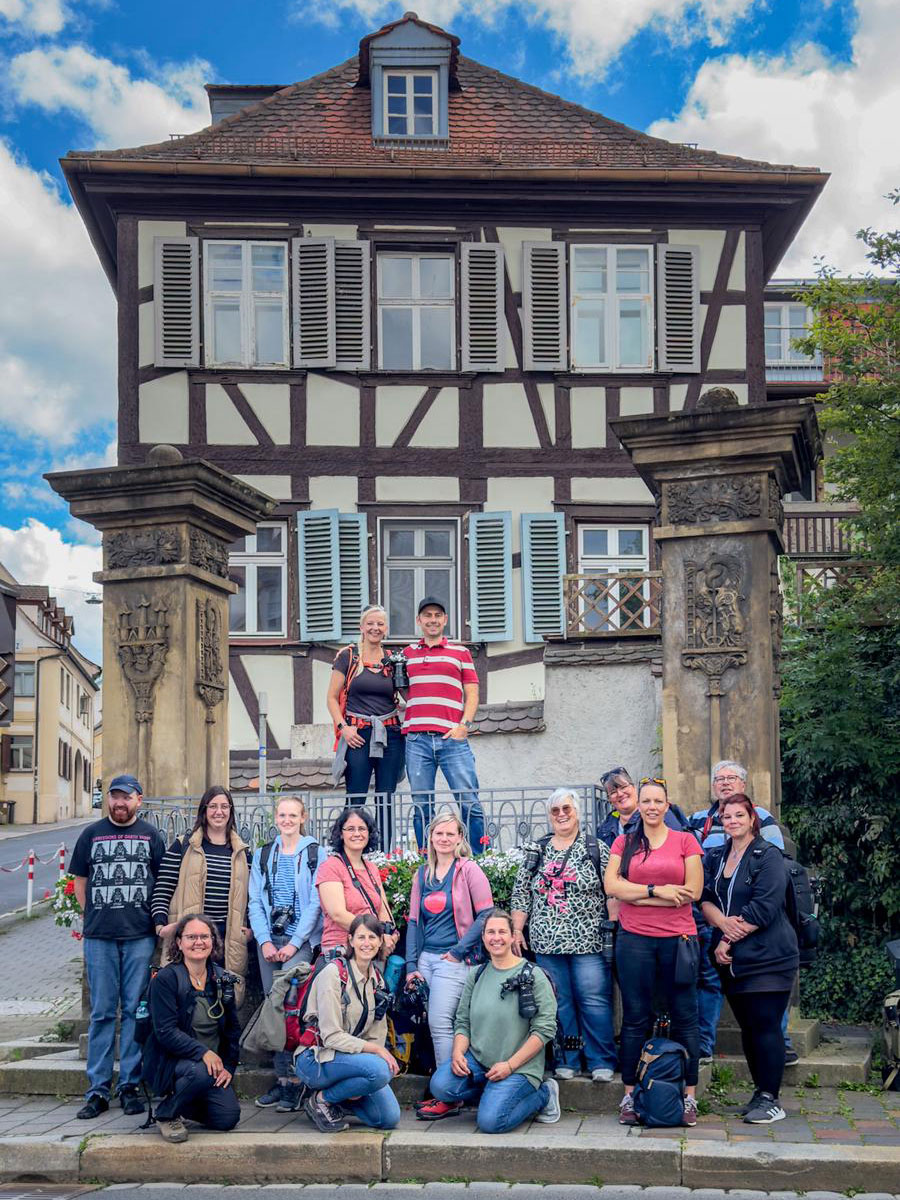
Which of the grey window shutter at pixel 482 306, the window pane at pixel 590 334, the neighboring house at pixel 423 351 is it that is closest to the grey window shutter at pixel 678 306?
the neighboring house at pixel 423 351

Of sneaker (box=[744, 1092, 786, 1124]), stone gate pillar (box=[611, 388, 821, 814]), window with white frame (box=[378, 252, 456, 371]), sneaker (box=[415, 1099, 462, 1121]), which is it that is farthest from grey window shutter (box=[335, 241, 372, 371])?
sneaker (box=[744, 1092, 786, 1124])

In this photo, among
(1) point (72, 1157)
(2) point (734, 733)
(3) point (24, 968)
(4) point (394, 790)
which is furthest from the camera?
(3) point (24, 968)

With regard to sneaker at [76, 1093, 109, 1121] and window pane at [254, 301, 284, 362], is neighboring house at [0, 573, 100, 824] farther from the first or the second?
sneaker at [76, 1093, 109, 1121]

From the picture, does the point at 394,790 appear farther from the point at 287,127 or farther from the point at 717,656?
the point at 287,127

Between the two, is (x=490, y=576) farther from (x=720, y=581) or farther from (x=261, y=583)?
(x=720, y=581)

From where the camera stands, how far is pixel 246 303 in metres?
19.6

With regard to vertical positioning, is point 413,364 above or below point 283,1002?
above

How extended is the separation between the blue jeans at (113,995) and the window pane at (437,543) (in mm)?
11093

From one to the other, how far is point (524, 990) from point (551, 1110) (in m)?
0.62

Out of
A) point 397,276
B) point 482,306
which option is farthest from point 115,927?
point 397,276

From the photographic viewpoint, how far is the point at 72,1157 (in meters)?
7.69

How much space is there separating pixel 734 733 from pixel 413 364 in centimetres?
1100

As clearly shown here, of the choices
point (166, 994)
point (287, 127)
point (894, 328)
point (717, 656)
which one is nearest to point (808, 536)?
point (894, 328)

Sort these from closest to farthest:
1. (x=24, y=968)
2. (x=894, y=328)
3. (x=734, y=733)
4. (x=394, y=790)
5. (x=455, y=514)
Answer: (x=734, y=733) < (x=394, y=790) < (x=894, y=328) < (x=24, y=968) < (x=455, y=514)
